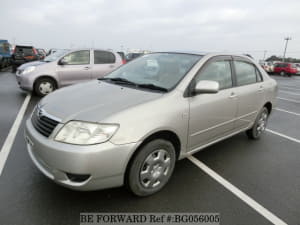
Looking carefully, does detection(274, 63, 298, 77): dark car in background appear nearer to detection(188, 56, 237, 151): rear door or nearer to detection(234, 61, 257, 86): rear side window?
detection(234, 61, 257, 86): rear side window

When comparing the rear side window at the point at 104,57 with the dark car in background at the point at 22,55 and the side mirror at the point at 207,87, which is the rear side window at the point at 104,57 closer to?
the side mirror at the point at 207,87

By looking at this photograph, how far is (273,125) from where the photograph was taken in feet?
17.4

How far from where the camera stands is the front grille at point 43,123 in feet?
6.83

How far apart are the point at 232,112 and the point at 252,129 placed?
1150 millimetres

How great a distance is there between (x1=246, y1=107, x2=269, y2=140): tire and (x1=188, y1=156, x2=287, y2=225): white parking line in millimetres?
1519

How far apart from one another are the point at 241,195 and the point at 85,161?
1.85m

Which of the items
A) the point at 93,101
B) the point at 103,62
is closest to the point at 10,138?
the point at 93,101

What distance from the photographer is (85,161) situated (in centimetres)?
186

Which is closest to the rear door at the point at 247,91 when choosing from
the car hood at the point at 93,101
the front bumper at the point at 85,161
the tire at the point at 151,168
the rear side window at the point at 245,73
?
the rear side window at the point at 245,73

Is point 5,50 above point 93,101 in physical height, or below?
below

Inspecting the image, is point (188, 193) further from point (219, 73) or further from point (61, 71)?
point (61, 71)

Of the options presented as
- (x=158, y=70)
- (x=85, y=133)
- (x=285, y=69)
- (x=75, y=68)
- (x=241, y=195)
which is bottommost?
(x=285, y=69)

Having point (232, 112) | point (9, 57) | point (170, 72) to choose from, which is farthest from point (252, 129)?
point (9, 57)

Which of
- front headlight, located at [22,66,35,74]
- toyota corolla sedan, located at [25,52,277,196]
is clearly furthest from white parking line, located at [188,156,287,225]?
front headlight, located at [22,66,35,74]
